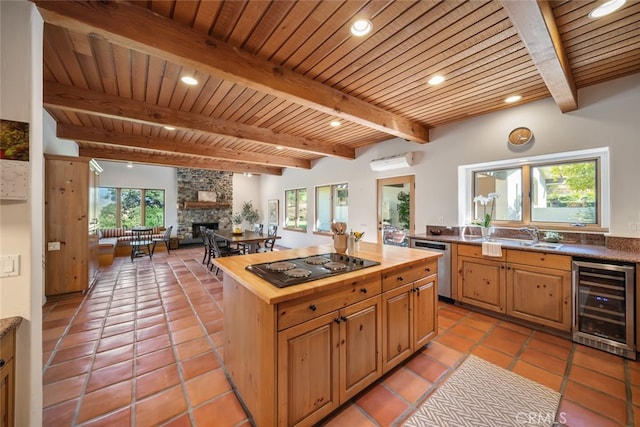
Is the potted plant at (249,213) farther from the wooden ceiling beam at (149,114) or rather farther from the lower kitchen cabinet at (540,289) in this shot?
the lower kitchen cabinet at (540,289)

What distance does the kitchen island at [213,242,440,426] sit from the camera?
1.31 metres

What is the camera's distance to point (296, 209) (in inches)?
309

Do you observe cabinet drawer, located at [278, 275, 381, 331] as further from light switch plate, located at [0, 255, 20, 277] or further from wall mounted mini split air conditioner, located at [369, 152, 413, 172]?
wall mounted mini split air conditioner, located at [369, 152, 413, 172]

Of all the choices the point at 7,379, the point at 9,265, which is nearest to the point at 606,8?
the point at 9,265

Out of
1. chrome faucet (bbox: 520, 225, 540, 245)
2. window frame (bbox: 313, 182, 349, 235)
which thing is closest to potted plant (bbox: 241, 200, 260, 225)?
window frame (bbox: 313, 182, 349, 235)

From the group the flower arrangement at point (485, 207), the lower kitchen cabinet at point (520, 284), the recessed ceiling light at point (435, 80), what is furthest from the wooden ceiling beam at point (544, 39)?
the lower kitchen cabinet at point (520, 284)

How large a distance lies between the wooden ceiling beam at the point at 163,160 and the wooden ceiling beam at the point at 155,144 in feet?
4.93

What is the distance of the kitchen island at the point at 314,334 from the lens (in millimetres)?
1307

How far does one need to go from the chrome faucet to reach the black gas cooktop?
96.6 inches

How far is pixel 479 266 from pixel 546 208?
1253 millimetres

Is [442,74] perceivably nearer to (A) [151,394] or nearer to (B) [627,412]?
(B) [627,412]

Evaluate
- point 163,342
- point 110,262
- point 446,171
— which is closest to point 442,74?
point 446,171

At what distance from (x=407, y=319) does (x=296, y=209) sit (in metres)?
6.07

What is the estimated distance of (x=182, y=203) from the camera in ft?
27.3
